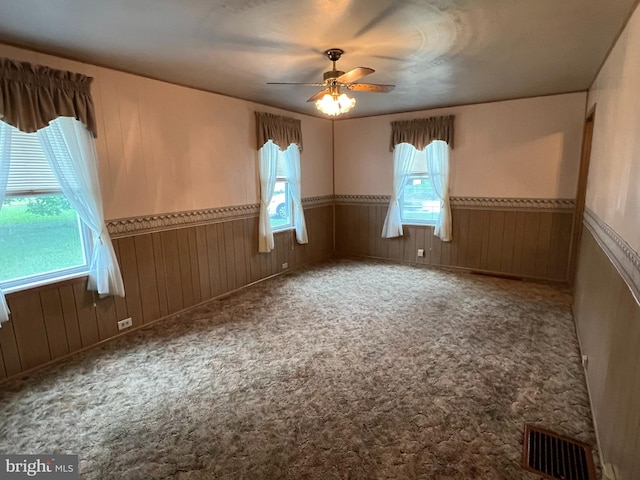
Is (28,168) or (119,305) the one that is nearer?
(28,168)

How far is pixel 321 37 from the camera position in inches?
97.1

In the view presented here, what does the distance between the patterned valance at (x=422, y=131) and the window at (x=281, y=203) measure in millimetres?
1765

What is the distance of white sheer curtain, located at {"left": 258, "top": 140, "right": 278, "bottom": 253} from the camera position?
465cm

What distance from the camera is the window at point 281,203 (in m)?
5.11

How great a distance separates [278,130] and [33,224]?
3001 millimetres

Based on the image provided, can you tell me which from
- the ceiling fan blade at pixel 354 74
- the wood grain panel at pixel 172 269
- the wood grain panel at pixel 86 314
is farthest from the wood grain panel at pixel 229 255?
the ceiling fan blade at pixel 354 74

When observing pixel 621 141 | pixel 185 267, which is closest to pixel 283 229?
pixel 185 267

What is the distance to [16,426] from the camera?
2.10 meters

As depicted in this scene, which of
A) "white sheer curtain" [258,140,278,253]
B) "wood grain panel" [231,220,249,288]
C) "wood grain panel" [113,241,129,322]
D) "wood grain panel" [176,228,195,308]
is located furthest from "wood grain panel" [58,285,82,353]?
"white sheer curtain" [258,140,278,253]

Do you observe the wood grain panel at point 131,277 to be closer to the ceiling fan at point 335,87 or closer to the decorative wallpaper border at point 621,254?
the ceiling fan at point 335,87

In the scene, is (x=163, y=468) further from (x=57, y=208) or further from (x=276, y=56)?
(x=276, y=56)

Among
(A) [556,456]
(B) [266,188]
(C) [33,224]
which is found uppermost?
(B) [266,188]

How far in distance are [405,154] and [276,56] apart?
3054 millimetres

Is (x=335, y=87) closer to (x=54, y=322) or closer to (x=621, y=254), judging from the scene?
(x=621, y=254)
